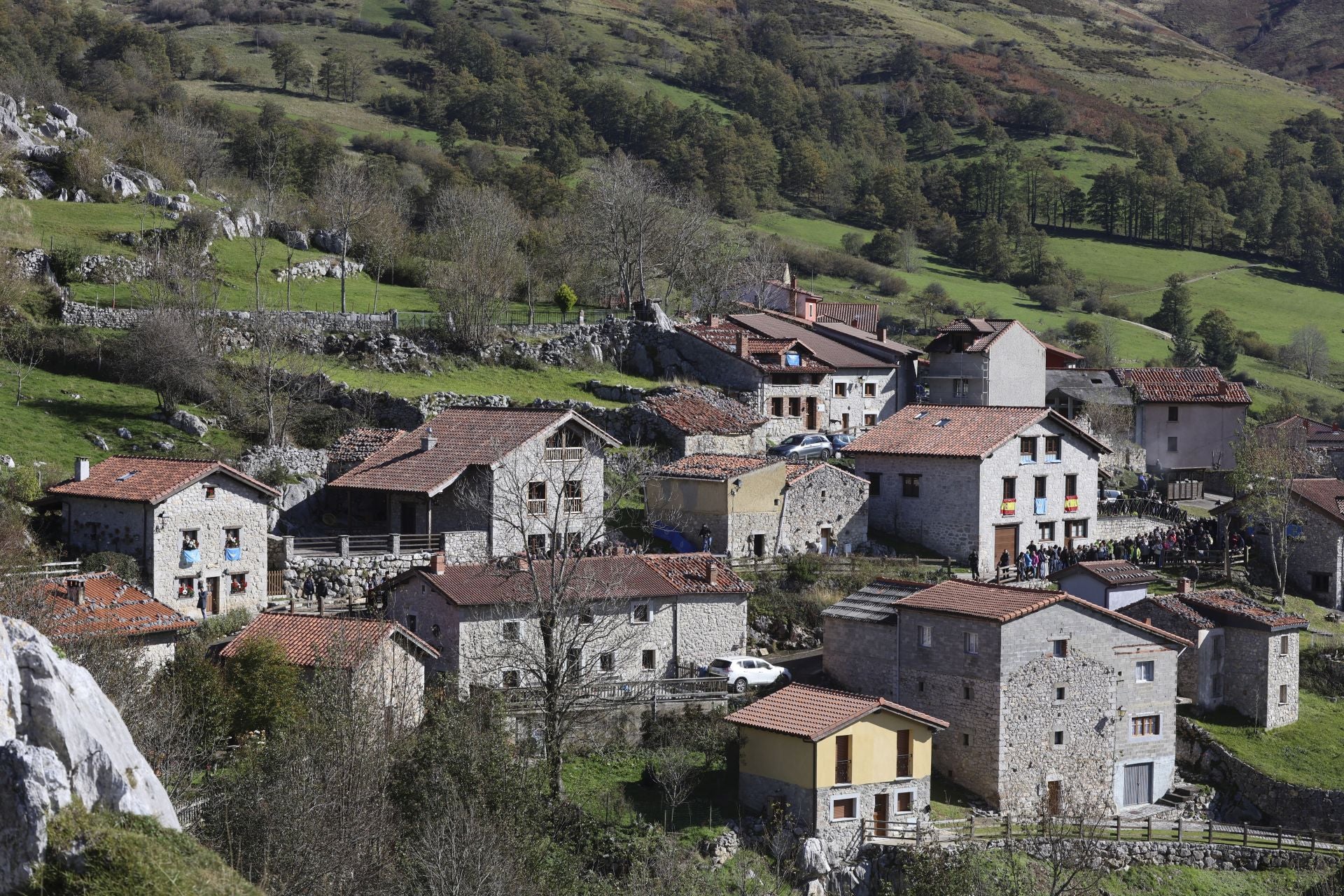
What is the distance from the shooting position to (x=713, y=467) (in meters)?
53.0

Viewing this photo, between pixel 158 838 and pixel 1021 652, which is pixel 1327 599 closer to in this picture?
pixel 1021 652

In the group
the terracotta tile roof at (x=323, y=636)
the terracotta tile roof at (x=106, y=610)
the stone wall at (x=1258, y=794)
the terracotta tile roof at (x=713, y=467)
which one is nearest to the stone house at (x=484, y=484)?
the terracotta tile roof at (x=713, y=467)

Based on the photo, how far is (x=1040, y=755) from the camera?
42.3m

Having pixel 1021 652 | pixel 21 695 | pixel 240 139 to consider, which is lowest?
pixel 1021 652

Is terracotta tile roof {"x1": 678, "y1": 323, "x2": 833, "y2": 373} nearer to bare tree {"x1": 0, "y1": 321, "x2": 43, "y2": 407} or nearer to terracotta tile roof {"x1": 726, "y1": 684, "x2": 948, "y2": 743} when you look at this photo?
bare tree {"x1": 0, "y1": 321, "x2": 43, "y2": 407}

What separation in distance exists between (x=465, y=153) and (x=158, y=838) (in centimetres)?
12279

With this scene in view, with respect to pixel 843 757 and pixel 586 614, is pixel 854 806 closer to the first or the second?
pixel 843 757

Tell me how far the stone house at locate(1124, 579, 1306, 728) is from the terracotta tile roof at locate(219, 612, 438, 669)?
75.3ft

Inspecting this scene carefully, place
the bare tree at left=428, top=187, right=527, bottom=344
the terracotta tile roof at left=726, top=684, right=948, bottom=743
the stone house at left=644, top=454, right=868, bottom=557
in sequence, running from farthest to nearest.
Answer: the bare tree at left=428, top=187, right=527, bottom=344 → the stone house at left=644, top=454, right=868, bottom=557 → the terracotta tile roof at left=726, top=684, right=948, bottom=743

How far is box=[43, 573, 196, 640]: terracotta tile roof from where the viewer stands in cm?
3597

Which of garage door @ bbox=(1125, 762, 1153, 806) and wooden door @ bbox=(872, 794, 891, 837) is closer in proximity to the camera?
wooden door @ bbox=(872, 794, 891, 837)

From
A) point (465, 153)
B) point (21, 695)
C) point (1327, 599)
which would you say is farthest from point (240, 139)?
point (21, 695)

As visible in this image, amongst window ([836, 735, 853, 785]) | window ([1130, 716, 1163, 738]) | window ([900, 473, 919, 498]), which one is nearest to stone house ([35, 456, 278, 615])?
window ([836, 735, 853, 785])

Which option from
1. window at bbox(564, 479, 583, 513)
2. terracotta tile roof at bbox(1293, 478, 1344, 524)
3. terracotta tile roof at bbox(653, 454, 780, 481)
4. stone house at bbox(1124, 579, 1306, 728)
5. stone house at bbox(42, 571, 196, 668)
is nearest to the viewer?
stone house at bbox(42, 571, 196, 668)
